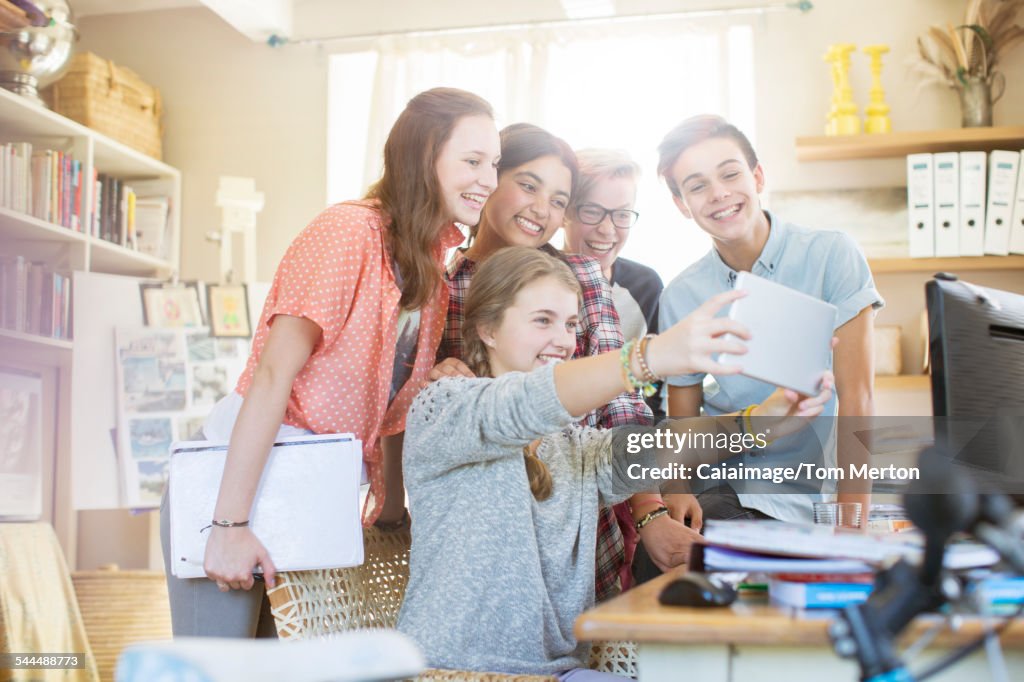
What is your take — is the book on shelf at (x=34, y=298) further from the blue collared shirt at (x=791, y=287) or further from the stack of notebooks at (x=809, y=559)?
the stack of notebooks at (x=809, y=559)

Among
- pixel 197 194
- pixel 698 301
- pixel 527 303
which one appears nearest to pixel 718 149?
pixel 698 301

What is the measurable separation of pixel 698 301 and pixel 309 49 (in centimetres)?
254

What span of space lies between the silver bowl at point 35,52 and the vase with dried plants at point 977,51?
113 inches

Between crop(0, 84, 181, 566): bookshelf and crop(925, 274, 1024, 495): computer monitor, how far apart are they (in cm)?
292

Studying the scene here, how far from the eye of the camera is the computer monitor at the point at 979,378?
1116mm

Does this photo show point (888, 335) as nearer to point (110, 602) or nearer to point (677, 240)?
point (677, 240)

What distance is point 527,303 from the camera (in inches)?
61.2

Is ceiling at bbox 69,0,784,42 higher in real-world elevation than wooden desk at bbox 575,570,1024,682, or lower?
higher

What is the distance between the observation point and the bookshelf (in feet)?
10.7

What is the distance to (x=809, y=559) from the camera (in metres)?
0.90

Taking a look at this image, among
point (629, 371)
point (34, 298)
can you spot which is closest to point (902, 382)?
point (629, 371)

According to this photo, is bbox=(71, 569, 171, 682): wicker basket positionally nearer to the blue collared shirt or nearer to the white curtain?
the white curtain

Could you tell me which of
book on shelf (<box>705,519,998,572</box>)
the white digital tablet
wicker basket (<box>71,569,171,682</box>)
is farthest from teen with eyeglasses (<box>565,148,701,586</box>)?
wicker basket (<box>71,569,171,682</box>)

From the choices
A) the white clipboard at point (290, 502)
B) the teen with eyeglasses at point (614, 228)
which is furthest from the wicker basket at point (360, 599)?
the teen with eyeglasses at point (614, 228)
